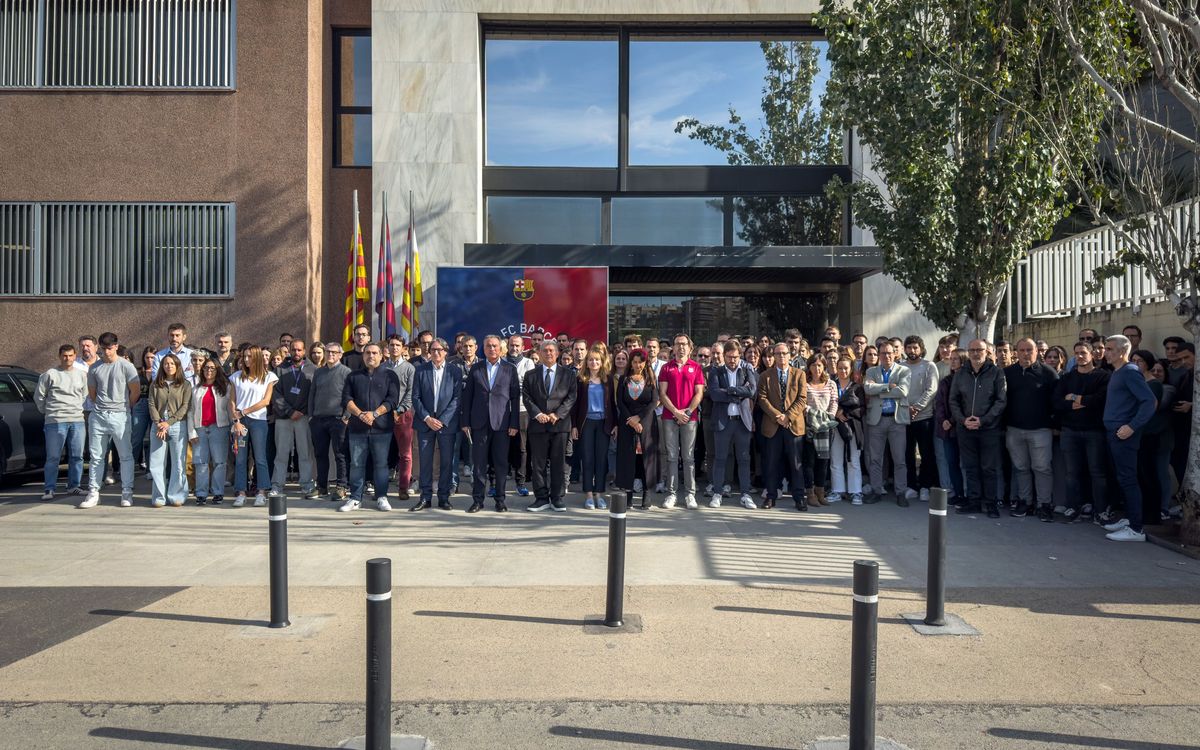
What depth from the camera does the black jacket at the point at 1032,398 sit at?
33.7ft

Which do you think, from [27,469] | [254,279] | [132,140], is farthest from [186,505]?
[132,140]

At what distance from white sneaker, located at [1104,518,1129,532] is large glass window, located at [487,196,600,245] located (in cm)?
1063

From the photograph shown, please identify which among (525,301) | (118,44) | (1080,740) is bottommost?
(1080,740)

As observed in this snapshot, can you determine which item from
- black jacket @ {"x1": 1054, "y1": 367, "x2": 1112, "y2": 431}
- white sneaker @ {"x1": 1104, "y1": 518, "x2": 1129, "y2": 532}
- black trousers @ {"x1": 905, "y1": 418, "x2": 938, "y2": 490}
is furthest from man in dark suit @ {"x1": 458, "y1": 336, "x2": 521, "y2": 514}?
white sneaker @ {"x1": 1104, "y1": 518, "x2": 1129, "y2": 532}

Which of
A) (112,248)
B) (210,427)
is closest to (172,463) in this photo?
(210,427)

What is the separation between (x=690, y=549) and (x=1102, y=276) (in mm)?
6504

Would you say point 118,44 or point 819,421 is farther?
point 118,44

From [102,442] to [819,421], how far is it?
28.7 ft

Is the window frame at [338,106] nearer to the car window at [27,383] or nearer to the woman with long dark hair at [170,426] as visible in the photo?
the car window at [27,383]

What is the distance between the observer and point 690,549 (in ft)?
28.2

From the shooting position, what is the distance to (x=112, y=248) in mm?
16359

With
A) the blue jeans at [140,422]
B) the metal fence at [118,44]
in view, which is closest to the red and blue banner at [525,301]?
the blue jeans at [140,422]

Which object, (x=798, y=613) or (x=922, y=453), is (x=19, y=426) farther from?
(x=922, y=453)

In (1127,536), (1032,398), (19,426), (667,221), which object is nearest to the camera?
(1127,536)
